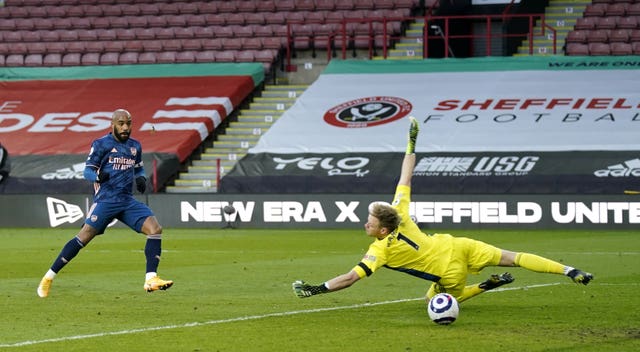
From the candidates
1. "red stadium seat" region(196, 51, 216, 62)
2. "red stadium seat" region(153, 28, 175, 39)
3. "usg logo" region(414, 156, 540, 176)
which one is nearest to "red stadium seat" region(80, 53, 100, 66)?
"red stadium seat" region(153, 28, 175, 39)

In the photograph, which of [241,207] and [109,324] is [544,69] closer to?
[241,207]

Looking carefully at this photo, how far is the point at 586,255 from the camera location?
18578 mm

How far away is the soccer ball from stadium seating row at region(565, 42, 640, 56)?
24.2m

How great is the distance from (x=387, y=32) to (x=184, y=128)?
23.6 ft

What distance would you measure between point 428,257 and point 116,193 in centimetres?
407

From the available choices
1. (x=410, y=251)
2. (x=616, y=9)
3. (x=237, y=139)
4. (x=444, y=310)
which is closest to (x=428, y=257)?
(x=410, y=251)

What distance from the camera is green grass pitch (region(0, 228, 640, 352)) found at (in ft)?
30.9

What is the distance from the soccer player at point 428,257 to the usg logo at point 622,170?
1617 cm

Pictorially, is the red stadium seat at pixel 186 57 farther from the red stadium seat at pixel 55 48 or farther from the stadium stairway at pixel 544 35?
the stadium stairway at pixel 544 35

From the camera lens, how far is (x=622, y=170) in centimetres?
2686

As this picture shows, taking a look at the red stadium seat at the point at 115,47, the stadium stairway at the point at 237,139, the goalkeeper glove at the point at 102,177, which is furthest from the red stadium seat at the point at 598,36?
the goalkeeper glove at the point at 102,177

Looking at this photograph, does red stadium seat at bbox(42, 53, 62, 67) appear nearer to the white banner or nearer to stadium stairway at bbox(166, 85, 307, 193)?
stadium stairway at bbox(166, 85, 307, 193)

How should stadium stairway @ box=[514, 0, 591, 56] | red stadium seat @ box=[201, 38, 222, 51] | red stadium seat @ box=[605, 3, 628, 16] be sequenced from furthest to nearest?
1. red stadium seat @ box=[201, 38, 222, 51]
2. stadium stairway @ box=[514, 0, 591, 56]
3. red stadium seat @ box=[605, 3, 628, 16]

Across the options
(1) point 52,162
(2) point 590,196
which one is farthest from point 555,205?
(1) point 52,162
